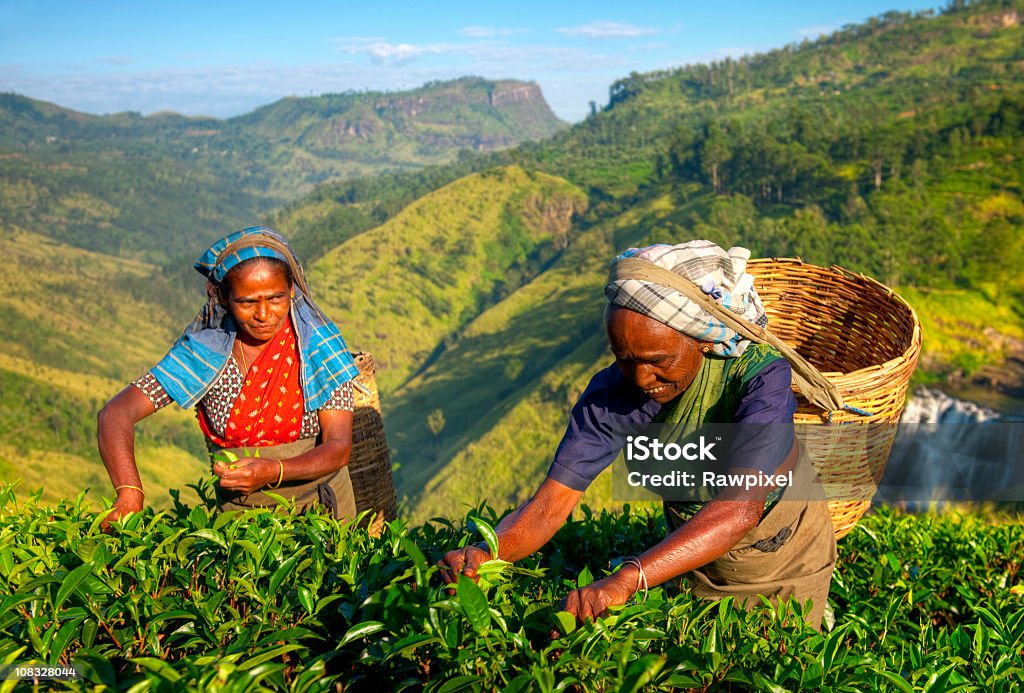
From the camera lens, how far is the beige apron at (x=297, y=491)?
2.68 meters

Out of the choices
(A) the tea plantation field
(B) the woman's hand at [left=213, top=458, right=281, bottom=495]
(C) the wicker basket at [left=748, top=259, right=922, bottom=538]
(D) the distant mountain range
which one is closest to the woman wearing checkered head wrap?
(A) the tea plantation field

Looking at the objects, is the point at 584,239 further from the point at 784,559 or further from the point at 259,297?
the point at 784,559

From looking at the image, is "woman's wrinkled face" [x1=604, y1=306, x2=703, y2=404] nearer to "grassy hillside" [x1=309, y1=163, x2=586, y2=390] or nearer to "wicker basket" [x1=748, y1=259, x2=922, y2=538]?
"wicker basket" [x1=748, y1=259, x2=922, y2=538]

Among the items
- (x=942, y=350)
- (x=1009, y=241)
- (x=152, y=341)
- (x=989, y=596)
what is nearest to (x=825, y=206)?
(x=1009, y=241)

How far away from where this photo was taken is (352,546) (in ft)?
6.58

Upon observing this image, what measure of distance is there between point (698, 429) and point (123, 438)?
6.21 ft

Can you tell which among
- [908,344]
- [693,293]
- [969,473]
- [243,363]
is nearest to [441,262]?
[969,473]

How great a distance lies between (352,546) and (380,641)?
616mm

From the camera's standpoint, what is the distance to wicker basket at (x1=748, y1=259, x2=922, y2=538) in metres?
2.52

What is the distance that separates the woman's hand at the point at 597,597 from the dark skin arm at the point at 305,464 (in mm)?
1218

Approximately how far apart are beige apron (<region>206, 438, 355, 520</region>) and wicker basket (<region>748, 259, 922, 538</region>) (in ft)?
5.37

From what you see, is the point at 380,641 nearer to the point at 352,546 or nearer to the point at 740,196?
the point at 352,546

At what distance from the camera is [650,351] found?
72.6 inches

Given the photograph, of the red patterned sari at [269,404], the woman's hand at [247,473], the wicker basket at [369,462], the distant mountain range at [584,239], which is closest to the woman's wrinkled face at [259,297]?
the red patterned sari at [269,404]
